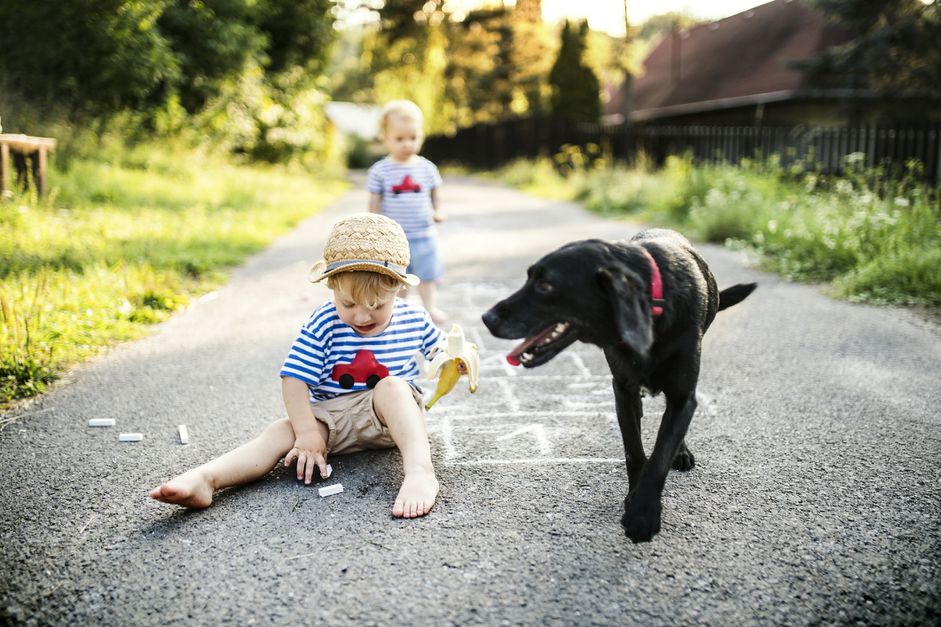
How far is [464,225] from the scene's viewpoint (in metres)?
12.1

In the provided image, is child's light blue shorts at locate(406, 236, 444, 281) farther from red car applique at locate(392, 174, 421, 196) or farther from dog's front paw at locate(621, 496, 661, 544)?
dog's front paw at locate(621, 496, 661, 544)

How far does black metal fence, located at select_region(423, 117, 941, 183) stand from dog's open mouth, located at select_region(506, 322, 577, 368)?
24.1 ft

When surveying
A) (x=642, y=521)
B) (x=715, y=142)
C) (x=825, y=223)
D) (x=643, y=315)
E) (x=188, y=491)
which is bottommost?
(x=642, y=521)

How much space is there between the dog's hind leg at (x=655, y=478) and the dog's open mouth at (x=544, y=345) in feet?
1.50

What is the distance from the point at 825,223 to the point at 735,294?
5.25 meters

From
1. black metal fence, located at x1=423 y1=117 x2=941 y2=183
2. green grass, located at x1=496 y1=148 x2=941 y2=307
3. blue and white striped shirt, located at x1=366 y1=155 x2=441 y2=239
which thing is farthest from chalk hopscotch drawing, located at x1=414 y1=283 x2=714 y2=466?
black metal fence, located at x1=423 y1=117 x2=941 y2=183

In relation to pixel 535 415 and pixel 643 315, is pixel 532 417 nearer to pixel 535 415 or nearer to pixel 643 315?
pixel 535 415

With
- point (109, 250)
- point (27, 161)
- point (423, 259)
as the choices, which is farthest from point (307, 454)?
point (27, 161)

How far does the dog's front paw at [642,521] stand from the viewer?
2432 mm

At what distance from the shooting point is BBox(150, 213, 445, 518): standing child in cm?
287

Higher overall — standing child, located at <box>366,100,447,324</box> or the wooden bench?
the wooden bench

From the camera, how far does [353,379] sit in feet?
10.3

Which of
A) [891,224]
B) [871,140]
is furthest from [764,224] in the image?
[871,140]

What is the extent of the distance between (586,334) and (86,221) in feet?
23.8
